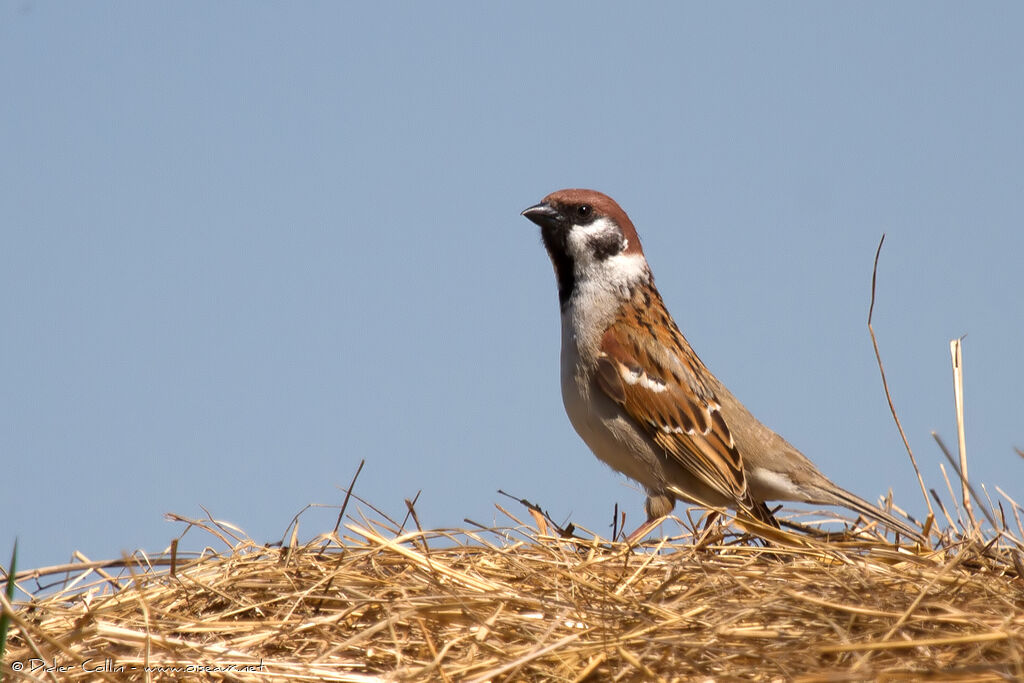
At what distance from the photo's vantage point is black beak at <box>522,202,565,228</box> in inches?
198

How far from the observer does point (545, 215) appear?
5.04 meters

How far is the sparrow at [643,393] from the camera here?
4648 millimetres

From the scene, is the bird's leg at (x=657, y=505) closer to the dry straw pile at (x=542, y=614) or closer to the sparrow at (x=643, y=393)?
the sparrow at (x=643, y=393)

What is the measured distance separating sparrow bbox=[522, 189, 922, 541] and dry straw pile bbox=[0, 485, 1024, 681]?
128 centimetres

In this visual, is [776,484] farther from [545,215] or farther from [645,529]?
[545,215]

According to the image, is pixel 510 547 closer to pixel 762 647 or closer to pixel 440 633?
pixel 440 633

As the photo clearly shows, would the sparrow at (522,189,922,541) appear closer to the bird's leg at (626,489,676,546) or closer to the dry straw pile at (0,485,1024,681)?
the bird's leg at (626,489,676,546)

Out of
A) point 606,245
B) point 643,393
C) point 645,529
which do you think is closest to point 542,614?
point 645,529

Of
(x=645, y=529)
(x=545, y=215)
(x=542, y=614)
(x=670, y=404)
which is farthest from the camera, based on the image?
(x=545, y=215)

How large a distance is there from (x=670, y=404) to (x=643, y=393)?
0.49 feet

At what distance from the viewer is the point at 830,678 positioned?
221cm

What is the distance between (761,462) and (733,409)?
0.92ft

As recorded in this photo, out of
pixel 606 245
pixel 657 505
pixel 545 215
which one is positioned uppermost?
pixel 545 215

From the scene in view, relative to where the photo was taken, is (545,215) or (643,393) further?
(545,215)
